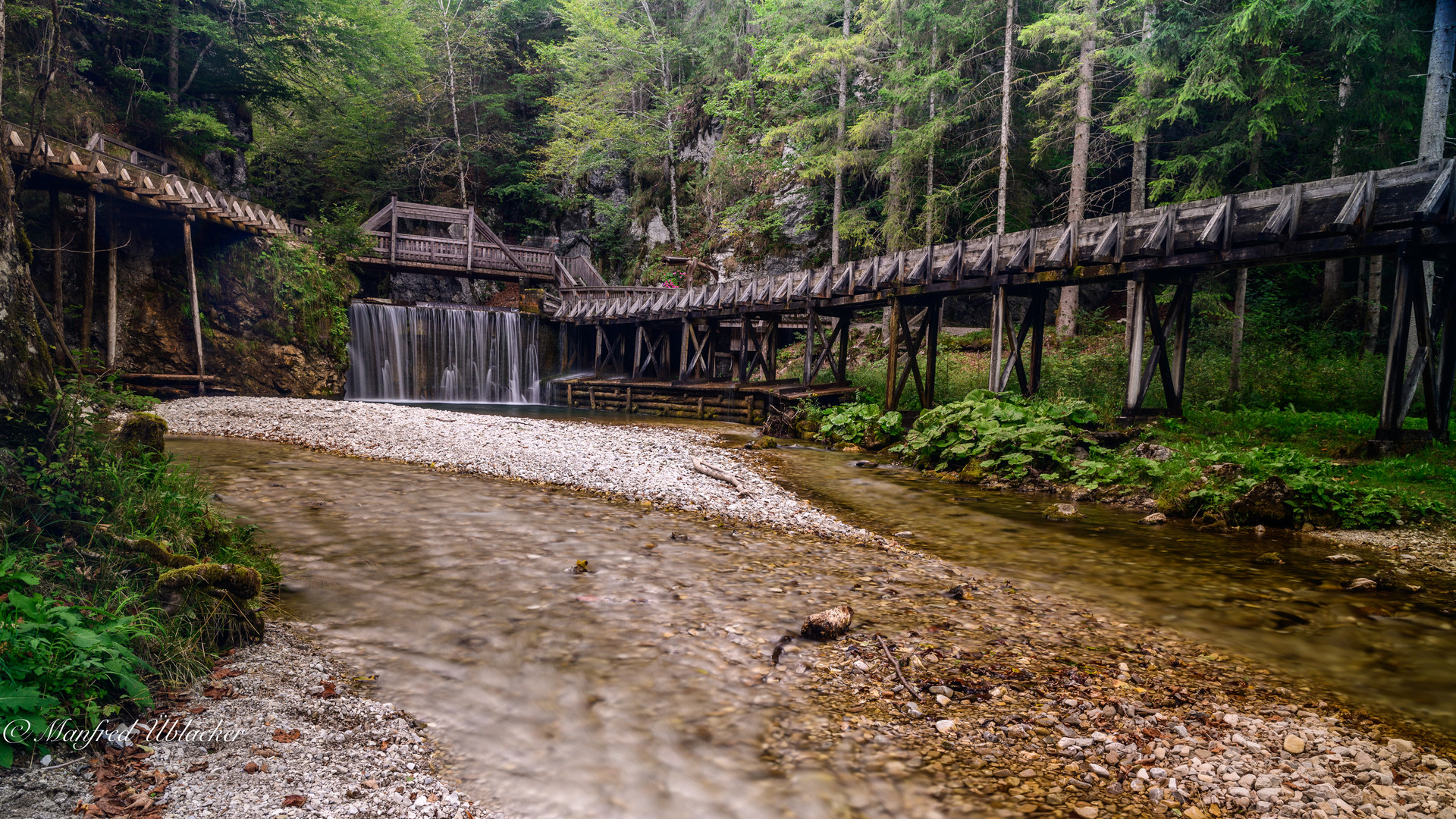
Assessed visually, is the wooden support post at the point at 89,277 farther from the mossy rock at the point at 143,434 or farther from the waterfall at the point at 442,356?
the mossy rock at the point at 143,434

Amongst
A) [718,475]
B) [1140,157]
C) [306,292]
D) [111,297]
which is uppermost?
[1140,157]

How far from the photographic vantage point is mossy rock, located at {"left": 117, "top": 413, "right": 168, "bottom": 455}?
15.5 feet

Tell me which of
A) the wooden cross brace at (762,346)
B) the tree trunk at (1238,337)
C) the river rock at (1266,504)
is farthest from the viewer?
the wooden cross brace at (762,346)

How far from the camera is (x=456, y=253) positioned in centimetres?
2675

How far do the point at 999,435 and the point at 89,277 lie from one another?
17692 millimetres

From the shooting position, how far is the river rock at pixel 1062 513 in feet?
26.2

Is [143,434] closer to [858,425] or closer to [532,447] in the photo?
[532,447]

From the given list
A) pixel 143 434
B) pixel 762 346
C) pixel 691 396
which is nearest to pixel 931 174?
pixel 762 346

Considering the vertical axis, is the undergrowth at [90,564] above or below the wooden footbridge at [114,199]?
below

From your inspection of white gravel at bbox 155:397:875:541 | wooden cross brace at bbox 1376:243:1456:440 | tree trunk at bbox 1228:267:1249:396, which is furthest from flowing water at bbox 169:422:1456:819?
tree trunk at bbox 1228:267:1249:396

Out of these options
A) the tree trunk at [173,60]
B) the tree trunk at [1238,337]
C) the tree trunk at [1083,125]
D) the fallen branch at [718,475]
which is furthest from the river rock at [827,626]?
the tree trunk at [173,60]

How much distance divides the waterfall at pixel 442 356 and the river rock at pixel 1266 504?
23393 mm

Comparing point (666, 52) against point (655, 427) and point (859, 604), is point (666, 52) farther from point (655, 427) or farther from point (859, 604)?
point (859, 604)

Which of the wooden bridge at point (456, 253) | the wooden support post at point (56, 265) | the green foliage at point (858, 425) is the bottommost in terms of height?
the green foliage at point (858, 425)
